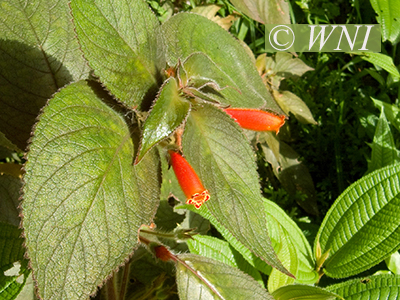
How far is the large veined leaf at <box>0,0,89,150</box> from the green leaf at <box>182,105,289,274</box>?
290 mm

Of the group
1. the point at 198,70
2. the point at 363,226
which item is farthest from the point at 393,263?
the point at 198,70

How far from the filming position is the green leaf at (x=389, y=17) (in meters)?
1.49

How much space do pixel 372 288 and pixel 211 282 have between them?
0.47m

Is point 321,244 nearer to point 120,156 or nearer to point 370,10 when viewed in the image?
point 120,156

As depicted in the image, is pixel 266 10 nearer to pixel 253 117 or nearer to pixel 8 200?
pixel 253 117

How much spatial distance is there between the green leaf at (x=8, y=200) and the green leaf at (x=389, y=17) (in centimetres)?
129

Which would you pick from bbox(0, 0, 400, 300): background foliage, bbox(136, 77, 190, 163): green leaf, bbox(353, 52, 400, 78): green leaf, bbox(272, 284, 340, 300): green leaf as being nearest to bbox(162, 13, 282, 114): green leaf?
bbox(0, 0, 400, 300): background foliage

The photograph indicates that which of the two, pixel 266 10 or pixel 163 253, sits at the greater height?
pixel 266 10

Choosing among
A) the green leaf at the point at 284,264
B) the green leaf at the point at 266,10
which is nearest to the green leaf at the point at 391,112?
the green leaf at the point at 266,10

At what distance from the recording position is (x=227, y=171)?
0.71 m

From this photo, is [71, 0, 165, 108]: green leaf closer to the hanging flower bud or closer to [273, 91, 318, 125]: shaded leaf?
the hanging flower bud

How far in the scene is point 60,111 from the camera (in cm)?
58

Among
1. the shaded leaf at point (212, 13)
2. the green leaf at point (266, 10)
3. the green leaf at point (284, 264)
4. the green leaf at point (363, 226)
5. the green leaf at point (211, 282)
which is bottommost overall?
the green leaf at point (363, 226)
